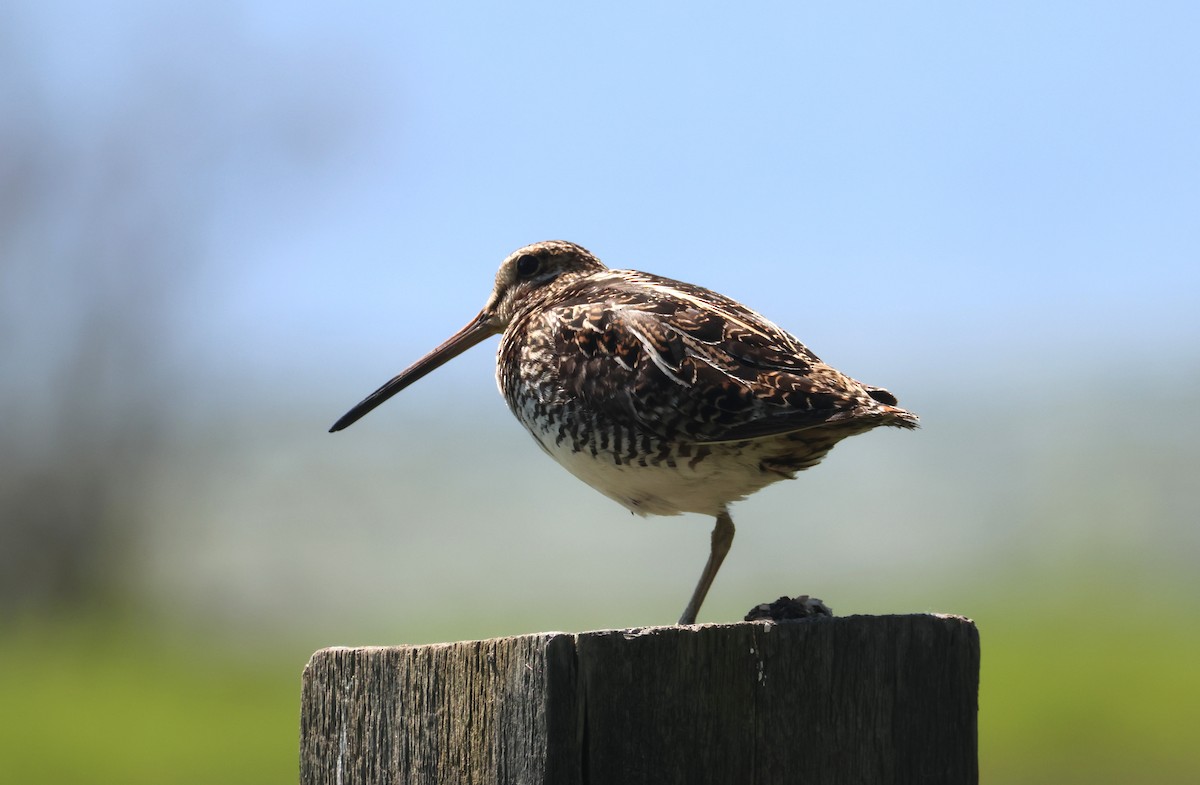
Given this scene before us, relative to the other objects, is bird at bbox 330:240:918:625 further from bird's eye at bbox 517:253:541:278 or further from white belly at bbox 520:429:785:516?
bird's eye at bbox 517:253:541:278

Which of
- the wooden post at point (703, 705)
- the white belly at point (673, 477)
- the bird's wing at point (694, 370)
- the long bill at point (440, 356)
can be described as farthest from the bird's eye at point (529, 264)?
the wooden post at point (703, 705)

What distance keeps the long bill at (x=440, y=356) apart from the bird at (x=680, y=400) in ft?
3.83

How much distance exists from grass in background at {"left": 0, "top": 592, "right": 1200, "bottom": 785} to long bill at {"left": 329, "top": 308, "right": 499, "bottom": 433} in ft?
36.9

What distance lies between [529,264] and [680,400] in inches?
76.5

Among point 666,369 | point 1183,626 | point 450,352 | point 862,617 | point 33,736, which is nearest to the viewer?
point 862,617

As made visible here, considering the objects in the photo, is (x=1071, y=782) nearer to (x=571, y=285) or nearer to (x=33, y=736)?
(x=33, y=736)

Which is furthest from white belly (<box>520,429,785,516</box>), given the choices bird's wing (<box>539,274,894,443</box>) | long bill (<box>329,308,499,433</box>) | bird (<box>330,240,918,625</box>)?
long bill (<box>329,308,499,433</box>)


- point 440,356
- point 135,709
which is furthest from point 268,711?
point 440,356

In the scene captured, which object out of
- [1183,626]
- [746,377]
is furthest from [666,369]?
[1183,626]

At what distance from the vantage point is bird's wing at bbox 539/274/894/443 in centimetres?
423

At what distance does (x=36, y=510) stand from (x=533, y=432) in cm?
2313

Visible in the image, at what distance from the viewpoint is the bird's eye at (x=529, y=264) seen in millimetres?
6059

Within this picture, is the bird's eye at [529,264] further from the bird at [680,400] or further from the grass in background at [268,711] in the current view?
the grass in background at [268,711]

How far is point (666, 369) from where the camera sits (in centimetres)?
439
